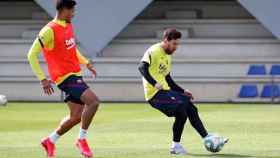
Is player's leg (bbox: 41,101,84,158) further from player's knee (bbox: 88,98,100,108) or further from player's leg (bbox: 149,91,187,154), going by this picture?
player's leg (bbox: 149,91,187,154)

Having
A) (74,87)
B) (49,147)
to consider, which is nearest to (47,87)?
(74,87)

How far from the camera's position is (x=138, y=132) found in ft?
57.0

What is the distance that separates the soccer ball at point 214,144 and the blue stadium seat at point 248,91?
17.5 m

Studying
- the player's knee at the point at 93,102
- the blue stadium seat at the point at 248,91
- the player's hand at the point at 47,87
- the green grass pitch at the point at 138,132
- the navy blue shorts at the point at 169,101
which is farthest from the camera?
the blue stadium seat at the point at 248,91

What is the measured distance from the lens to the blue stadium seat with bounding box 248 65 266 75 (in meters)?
30.8

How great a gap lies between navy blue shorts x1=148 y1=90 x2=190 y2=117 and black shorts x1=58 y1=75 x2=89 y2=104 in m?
1.70

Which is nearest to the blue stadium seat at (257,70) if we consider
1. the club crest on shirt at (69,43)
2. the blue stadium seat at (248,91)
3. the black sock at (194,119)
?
the blue stadium seat at (248,91)

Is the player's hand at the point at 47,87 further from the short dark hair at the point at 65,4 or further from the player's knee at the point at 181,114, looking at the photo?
the player's knee at the point at 181,114

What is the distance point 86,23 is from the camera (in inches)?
1323

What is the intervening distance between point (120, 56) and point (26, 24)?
3.95m

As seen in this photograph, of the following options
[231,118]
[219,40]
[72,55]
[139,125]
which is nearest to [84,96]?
[72,55]

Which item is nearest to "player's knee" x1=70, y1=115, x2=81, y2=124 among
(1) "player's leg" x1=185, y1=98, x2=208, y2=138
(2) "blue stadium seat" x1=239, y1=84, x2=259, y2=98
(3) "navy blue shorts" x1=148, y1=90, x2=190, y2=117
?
(3) "navy blue shorts" x1=148, y1=90, x2=190, y2=117

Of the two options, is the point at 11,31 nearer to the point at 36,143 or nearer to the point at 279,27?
the point at 279,27

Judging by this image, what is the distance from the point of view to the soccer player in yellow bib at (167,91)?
43.5 ft
